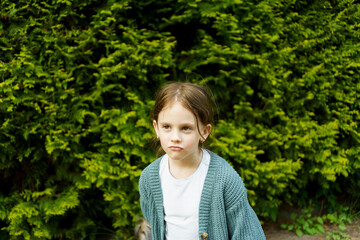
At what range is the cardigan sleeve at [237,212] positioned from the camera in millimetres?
1716

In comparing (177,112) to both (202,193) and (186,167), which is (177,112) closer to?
(186,167)

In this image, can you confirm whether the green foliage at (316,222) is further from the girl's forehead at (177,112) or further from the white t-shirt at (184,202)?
the girl's forehead at (177,112)

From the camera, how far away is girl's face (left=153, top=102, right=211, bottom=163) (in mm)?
1628

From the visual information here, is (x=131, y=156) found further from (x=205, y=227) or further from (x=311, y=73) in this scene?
(x=311, y=73)

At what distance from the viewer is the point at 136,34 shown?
9.15 ft

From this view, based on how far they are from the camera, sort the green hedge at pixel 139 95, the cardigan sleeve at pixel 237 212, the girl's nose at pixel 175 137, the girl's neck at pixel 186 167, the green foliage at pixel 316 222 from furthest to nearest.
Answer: the green foliage at pixel 316 222, the green hedge at pixel 139 95, the girl's neck at pixel 186 167, the cardigan sleeve at pixel 237 212, the girl's nose at pixel 175 137

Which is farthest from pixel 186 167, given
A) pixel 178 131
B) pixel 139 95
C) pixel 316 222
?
pixel 316 222

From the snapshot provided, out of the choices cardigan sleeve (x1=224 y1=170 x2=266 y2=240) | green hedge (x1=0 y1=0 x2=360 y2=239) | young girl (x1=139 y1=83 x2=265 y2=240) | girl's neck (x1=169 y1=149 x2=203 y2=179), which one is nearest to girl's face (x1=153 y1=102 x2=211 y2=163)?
young girl (x1=139 y1=83 x2=265 y2=240)

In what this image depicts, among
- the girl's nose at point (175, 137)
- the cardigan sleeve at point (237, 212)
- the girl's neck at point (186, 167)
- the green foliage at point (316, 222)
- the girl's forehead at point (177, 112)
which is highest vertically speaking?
the girl's forehead at point (177, 112)

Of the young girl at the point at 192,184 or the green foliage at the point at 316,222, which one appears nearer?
the young girl at the point at 192,184

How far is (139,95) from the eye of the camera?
285 cm

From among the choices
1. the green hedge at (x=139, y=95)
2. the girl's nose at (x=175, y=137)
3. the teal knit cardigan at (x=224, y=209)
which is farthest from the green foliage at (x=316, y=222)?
the girl's nose at (x=175, y=137)

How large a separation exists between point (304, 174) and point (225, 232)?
2.02 meters

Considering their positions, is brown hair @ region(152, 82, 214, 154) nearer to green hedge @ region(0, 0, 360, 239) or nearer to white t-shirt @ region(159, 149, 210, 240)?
white t-shirt @ region(159, 149, 210, 240)
